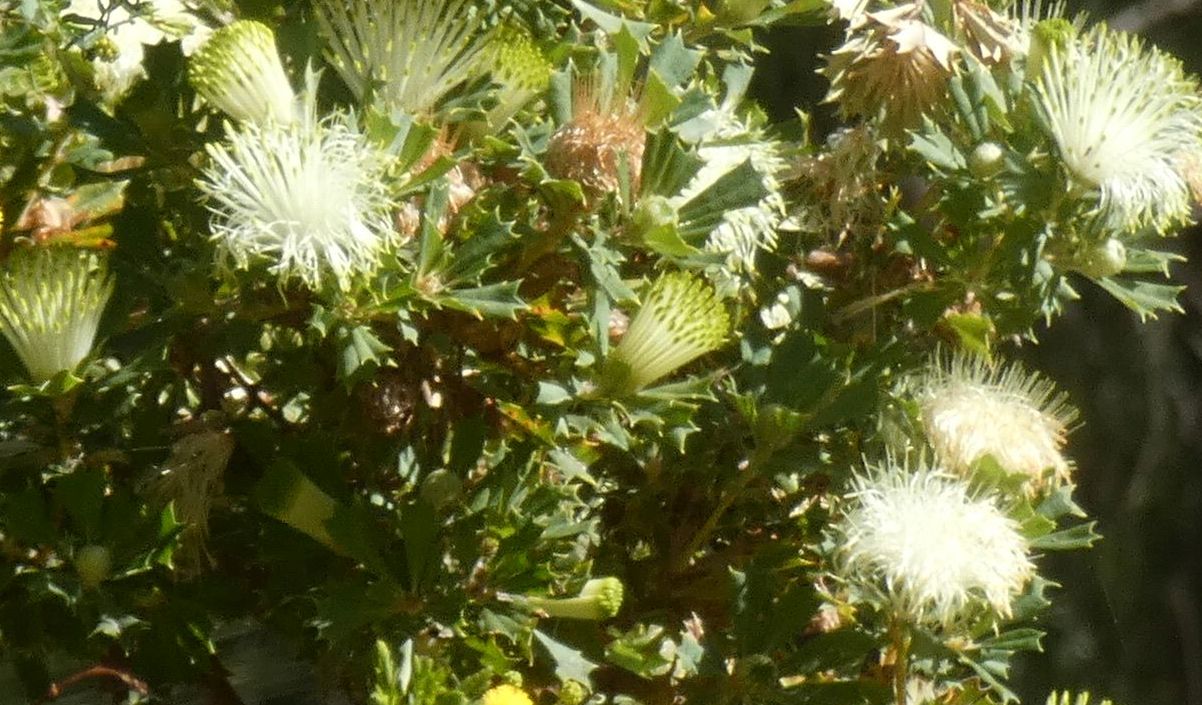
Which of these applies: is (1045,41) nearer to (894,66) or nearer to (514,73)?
(894,66)

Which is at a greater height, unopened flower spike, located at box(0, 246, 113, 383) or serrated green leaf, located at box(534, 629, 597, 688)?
unopened flower spike, located at box(0, 246, 113, 383)

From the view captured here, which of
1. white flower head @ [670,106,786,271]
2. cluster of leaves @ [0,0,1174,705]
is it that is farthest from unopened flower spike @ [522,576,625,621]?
white flower head @ [670,106,786,271]

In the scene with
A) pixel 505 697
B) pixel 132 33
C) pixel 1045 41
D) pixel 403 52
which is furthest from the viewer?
pixel 132 33

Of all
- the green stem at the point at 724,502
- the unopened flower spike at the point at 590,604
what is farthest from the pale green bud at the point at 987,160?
the unopened flower spike at the point at 590,604

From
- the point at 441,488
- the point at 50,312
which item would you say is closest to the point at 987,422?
the point at 441,488

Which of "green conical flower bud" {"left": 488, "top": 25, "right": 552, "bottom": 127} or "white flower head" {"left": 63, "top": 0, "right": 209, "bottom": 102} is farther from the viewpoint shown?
"white flower head" {"left": 63, "top": 0, "right": 209, "bottom": 102}

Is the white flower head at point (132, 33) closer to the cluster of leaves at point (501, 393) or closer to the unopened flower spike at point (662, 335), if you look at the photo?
the cluster of leaves at point (501, 393)

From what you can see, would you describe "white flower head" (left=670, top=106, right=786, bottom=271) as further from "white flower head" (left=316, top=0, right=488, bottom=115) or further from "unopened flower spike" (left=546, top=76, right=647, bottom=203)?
"white flower head" (left=316, top=0, right=488, bottom=115)
